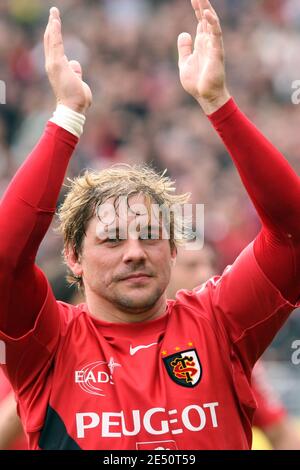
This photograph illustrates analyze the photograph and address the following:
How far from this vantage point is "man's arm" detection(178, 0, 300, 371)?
329 centimetres

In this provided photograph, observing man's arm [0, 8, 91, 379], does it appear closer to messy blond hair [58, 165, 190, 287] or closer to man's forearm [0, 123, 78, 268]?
man's forearm [0, 123, 78, 268]

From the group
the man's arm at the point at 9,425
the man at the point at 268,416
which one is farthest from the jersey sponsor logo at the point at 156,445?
the man at the point at 268,416

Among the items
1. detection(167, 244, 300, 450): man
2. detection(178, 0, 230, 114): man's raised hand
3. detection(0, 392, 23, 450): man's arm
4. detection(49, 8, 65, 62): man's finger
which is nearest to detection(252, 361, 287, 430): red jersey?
detection(167, 244, 300, 450): man

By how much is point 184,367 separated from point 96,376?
1.07ft

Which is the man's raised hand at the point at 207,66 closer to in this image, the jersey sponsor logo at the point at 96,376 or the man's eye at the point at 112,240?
the man's eye at the point at 112,240

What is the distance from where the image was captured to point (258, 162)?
10.8ft

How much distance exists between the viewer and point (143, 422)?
3.32 metres

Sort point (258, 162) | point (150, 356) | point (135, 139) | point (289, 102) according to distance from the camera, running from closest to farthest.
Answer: point (258, 162)
point (150, 356)
point (135, 139)
point (289, 102)

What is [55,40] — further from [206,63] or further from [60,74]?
[206,63]

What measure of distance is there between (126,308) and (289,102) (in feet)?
25.9

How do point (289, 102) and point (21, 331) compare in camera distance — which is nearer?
point (21, 331)

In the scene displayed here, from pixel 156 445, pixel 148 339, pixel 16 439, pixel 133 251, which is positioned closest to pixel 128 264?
pixel 133 251

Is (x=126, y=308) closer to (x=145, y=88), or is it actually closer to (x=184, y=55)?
(x=184, y=55)
